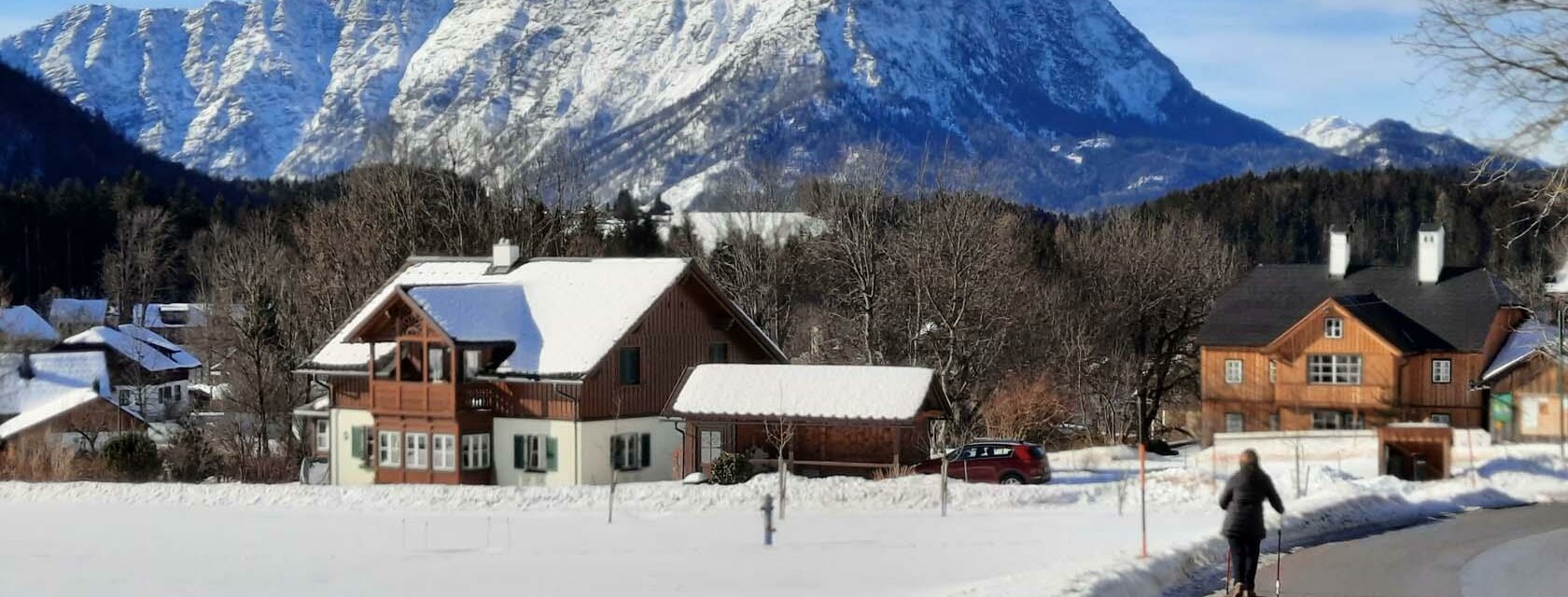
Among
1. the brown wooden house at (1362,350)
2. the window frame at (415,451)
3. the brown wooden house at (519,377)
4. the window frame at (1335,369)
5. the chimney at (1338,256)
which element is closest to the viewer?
the brown wooden house at (519,377)

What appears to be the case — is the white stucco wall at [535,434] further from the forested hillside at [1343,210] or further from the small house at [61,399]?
the forested hillside at [1343,210]

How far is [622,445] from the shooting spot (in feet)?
149

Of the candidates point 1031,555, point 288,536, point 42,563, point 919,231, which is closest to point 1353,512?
point 1031,555

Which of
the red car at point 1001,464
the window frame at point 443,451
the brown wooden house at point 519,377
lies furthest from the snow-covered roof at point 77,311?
the red car at point 1001,464

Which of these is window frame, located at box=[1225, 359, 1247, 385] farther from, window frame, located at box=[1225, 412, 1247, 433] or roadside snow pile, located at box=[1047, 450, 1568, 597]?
roadside snow pile, located at box=[1047, 450, 1568, 597]

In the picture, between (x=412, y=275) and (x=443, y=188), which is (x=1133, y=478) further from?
Result: (x=443, y=188)

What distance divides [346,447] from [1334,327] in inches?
1331

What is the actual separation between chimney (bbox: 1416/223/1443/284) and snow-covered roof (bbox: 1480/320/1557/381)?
3.90m

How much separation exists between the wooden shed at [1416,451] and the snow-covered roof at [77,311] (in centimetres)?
9316

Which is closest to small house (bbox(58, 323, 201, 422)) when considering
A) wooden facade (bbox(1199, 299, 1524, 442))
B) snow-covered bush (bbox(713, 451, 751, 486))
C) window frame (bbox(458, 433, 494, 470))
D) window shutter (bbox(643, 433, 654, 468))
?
window frame (bbox(458, 433, 494, 470))

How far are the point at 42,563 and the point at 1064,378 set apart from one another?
158ft

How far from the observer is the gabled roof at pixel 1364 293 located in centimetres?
5853

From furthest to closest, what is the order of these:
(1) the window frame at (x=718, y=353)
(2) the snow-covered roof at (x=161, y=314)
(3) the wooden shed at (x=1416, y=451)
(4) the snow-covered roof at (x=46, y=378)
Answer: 1. (2) the snow-covered roof at (x=161, y=314)
2. (4) the snow-covered roof at (x=46, y=378)
3. (1) the window frame at (x=718, y=353)
4. (3) the wooden shed at (x=1416, y=451)

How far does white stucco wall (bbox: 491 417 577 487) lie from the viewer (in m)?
44.4
